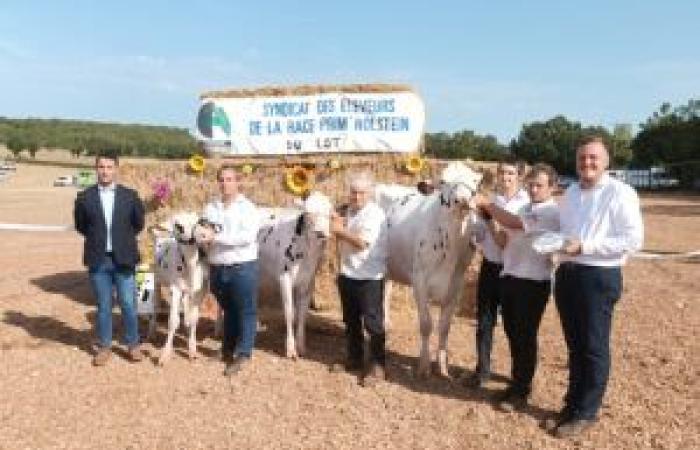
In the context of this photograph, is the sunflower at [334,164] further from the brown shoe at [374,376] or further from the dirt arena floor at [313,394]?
the brown shoe at [374,376]

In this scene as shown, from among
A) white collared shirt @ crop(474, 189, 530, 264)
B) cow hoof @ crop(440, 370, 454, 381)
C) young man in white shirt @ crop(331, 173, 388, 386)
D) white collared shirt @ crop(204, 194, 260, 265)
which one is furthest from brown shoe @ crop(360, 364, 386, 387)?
white collared shirt @ crop(204, 194, 260, 265)

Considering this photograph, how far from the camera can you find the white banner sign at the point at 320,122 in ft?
38.2

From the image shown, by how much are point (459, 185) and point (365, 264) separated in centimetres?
121

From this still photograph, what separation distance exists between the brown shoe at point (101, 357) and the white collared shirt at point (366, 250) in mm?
2503

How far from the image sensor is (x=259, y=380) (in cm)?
837

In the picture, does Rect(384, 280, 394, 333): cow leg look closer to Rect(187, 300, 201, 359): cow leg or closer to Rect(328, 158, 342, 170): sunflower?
Rect(328, 158, 342, 170): sunflower

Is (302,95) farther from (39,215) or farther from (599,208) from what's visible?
(39,215)

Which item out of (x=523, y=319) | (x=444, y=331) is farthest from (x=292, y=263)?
(x=523, y=319)

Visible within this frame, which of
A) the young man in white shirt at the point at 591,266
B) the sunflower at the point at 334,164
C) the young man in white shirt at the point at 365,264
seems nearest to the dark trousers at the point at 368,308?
the young man in white shirt at the point at 365,264

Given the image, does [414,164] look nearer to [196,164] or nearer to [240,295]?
[196,164]

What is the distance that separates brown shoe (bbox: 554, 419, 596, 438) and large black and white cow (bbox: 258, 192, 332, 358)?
3113 millimetres

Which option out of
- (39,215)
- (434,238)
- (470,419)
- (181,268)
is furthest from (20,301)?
(39,215)

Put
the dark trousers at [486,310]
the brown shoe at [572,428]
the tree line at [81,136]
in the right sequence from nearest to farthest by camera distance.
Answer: the brown shoe at [572,428] < the dark trousers at [486,310] < the tree line at [81,136]

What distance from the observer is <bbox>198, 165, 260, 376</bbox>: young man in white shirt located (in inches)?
338
